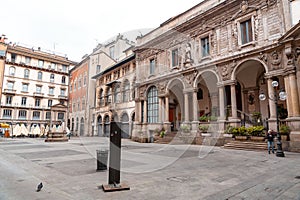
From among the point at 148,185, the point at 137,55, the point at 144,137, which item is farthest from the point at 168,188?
the point at 137,55

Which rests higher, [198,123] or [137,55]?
[137,55]

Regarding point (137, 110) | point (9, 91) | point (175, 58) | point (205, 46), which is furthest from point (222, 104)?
point (9, 91)

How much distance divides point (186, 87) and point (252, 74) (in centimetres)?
565

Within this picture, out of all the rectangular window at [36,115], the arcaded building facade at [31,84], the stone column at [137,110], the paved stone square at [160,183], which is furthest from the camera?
the rectangular window at [36,115]

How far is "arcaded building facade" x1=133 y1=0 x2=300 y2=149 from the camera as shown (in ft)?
40.3

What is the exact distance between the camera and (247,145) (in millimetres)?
12305

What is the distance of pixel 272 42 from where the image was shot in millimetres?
12836

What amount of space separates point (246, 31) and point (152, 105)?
453 inches

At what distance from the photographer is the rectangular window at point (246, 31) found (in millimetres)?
14409

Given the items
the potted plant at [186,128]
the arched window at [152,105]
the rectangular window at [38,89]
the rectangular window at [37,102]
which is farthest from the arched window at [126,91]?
the rectangular window at [38,89]

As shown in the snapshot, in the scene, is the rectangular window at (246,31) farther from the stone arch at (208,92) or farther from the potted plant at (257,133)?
the potted plant at (257,133)

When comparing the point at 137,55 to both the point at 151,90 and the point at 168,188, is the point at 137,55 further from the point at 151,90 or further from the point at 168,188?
the point at 168,188

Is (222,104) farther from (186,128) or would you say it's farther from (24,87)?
(24,87)

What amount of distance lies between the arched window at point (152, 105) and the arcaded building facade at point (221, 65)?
0.11m
